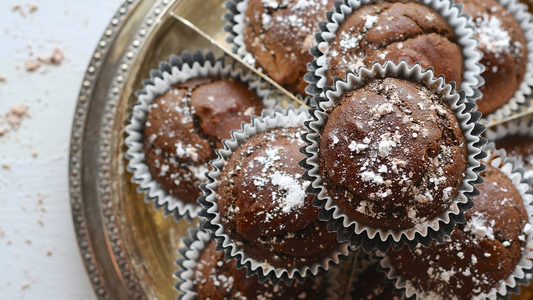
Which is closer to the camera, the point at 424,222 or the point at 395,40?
the point at 424,222

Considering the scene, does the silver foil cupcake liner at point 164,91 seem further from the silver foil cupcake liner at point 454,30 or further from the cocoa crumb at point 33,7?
the cocoa crumb at point 33,7

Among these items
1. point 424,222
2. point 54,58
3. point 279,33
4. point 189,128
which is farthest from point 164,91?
point 424,222

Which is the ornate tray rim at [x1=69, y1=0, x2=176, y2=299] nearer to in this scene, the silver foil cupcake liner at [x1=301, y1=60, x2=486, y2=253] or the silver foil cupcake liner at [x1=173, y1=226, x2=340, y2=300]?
the silver foil cupcake liner at [x1=173, y1=226, x2=340, y2=300]

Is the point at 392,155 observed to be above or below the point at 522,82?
below

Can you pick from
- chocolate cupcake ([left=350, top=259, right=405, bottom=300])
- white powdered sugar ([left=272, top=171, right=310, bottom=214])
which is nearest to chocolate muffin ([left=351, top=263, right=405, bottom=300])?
chocolate cupcake ([left=350, top=259, right=405, bottom=300])

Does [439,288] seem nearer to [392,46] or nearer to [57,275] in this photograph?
[392,46]

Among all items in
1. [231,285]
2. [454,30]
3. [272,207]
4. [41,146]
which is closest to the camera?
[272,207]

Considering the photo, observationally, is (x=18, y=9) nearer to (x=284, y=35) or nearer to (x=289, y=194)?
(x=284, y=35)

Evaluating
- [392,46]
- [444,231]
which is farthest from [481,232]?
[392,46]
